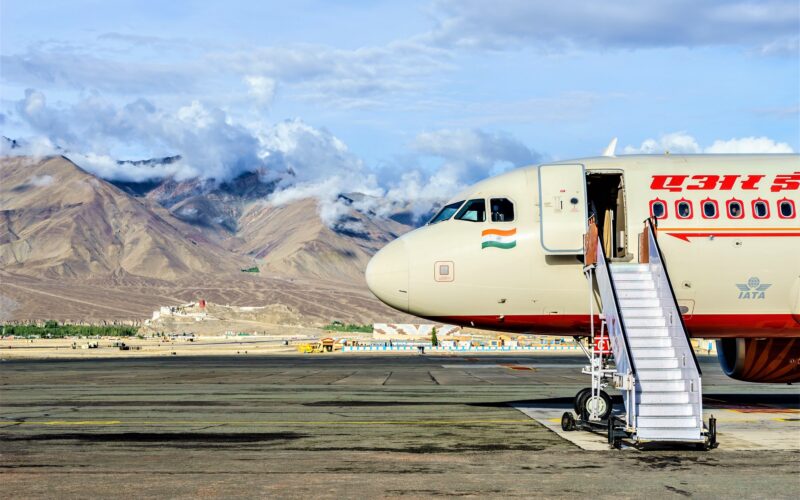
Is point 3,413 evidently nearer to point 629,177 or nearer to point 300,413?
point 300,413

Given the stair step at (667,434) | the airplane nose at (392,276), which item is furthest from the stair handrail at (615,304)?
the airplane nose at (392,276)

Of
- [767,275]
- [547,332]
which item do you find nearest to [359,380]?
[547,332]

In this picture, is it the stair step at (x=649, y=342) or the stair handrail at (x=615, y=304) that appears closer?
the stair handrail at (x=615, y=304)

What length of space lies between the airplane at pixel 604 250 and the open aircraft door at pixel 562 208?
3 cm

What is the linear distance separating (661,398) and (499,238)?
6693 mm

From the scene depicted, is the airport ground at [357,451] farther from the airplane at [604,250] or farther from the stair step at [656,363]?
the airplane at [604,250]

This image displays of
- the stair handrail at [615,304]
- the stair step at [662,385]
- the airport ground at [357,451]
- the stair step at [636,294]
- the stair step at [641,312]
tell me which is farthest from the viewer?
the stair step at [636,294]

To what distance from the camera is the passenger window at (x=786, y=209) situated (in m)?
25.0

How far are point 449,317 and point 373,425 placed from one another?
11.3ft

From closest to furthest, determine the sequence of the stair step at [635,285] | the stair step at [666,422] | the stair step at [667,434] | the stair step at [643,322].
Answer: the stair step at [667,434] → the stair step at [666,422] → the stair step at [643,322] → the stair step at [635,285]

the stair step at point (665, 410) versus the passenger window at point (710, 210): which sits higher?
the passenger window at point (710, 210)

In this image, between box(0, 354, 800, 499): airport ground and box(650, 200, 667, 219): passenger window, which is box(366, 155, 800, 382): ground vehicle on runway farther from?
box(0, 354, 800, 499): airport ground

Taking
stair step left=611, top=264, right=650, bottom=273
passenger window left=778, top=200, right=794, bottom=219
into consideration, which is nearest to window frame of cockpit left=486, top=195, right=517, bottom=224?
stair step left=611, top=264, right=650, bottom=273

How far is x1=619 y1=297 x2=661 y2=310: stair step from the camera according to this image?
22.8 meters
